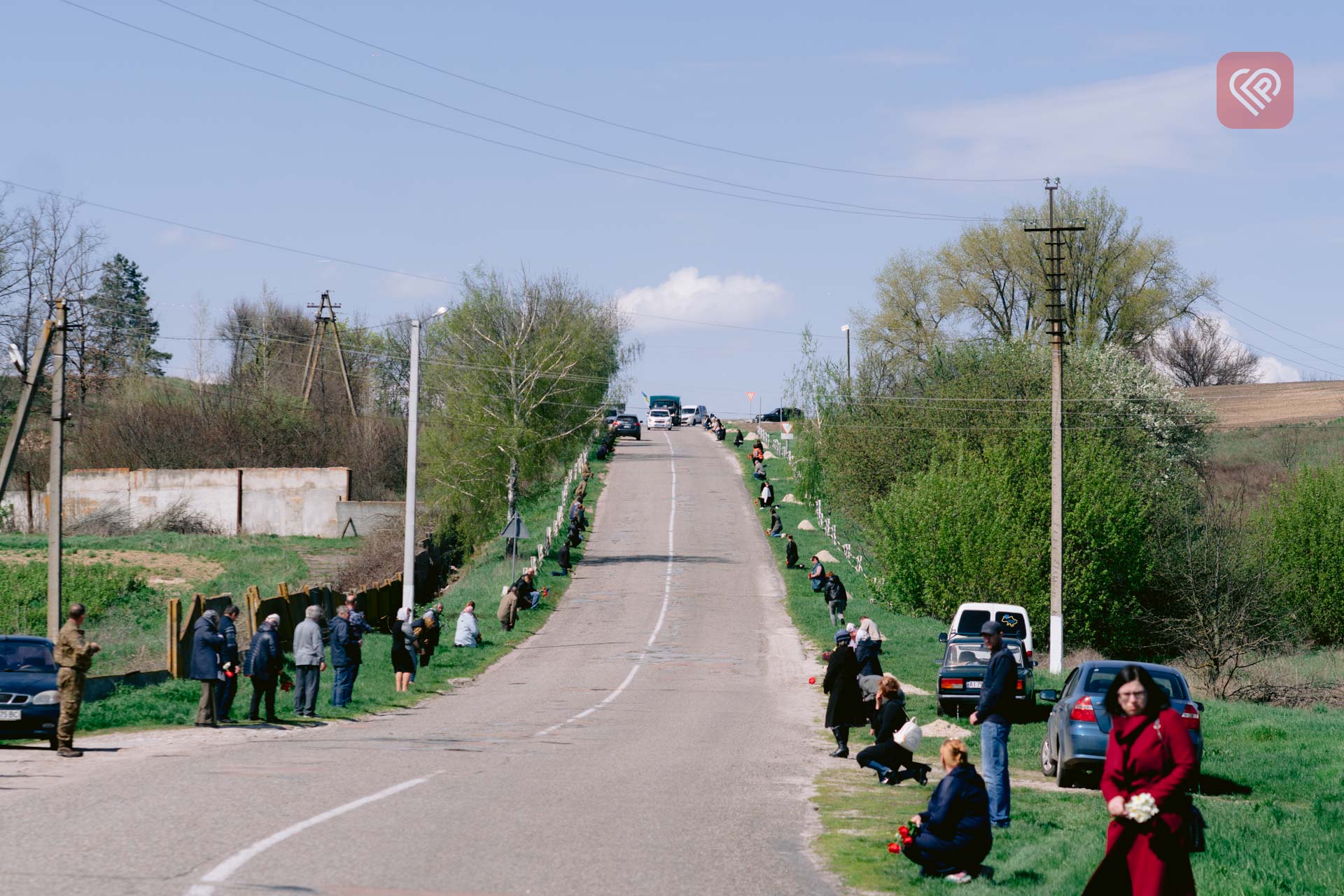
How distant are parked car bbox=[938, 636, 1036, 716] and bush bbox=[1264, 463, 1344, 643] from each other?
3282cm

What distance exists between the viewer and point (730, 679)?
2959 cm

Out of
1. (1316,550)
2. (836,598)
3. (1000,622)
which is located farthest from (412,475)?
(1316,550)

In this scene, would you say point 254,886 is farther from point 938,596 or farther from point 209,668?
point 938,596

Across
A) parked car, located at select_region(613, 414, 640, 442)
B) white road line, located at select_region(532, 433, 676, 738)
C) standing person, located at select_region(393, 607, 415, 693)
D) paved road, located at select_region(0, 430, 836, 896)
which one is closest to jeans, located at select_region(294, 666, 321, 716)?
paved road, located at select_region(0, 430, 836, 896)

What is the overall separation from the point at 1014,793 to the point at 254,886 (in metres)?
9.60

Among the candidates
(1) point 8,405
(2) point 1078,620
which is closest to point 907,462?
(2) point 1078,620

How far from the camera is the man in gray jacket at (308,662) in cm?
2056

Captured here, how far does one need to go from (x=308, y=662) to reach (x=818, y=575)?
83.4ft

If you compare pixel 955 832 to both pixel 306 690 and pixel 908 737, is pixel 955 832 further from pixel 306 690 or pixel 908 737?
pixel 306 690

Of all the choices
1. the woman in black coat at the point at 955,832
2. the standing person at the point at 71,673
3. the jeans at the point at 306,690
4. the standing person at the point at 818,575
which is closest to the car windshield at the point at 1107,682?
the woman in black coat at the point at 955,832

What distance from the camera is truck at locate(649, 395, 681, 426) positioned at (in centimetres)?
12366

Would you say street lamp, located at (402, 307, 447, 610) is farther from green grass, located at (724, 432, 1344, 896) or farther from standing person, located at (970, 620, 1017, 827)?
standing person, located at (970, 620, 1017, 827)

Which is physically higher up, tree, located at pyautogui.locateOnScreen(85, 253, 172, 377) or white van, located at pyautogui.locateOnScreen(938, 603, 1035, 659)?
tree, located at pyautogui.locateOnScreen(85, 253, 172, 377)

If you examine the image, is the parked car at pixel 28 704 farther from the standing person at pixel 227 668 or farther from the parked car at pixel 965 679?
the parked car at pixel 965 679
